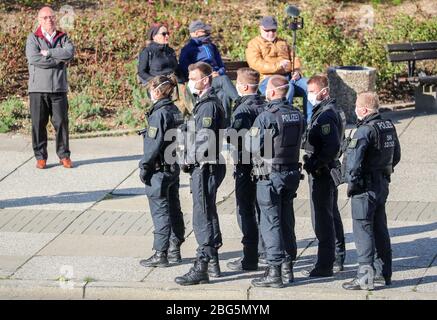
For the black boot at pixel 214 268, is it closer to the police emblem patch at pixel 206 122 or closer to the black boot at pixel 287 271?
the black boot at pixel 287 271

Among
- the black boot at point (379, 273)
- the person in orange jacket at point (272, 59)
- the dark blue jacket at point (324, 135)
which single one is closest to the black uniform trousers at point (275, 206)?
the dark blue jacket at point (324, 135)

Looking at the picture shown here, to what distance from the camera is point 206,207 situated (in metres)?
9.38

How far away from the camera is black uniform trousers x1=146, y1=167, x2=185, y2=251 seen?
31.7ft

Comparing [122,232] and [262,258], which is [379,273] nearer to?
[262,258]

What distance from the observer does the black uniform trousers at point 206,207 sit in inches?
368

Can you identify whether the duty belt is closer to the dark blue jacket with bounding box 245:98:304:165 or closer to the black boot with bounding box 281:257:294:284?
the dark blue jacket with bounding box 245:98:304:165

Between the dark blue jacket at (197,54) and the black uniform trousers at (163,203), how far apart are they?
416 cm

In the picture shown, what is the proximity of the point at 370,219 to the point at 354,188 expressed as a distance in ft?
0.99

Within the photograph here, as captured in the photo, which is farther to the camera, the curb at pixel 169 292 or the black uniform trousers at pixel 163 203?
the black uniform trousers at pixel 163 203

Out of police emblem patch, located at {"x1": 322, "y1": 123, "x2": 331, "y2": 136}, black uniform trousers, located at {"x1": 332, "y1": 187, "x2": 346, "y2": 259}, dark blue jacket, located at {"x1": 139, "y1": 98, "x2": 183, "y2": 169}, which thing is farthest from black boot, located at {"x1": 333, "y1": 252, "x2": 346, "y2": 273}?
dark blue jacket, located at {"x1": 139, "y1": 98, "x2": 183, "y2": 169}

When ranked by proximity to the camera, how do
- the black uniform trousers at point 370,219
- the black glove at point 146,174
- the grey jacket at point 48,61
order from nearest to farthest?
1. the black uniform trousers at point 370,219
2. the black glove at point 146,174
3. the grey jacket at point 48,61

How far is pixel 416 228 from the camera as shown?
10766mm

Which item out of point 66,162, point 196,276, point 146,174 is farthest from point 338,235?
point 66,162

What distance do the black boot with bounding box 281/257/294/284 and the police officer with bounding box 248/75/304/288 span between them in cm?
6
